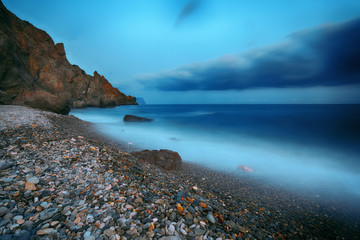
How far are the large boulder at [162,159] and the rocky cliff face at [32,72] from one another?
14392mm

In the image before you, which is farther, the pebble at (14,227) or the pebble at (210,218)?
the pebble at (210,218)

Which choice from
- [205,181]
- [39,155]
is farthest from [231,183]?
[39,155]

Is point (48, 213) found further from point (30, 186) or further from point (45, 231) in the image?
point (30, 186)

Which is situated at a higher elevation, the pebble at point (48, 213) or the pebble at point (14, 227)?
the pebble at point (14, 227)

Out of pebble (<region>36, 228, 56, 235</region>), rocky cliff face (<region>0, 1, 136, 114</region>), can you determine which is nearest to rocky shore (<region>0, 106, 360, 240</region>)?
pebble (<region>36, 228, 56, 235</region>)

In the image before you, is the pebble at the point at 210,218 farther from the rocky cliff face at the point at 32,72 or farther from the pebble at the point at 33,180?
the rocky cliff face at the point at 32,72

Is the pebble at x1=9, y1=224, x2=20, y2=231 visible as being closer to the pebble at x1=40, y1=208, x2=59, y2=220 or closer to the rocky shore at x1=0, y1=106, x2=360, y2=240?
the rocky shore at x1=0, y1=106, x2=360, y2=240

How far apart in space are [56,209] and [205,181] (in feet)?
15.8

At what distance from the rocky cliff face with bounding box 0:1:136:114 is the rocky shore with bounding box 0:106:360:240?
13.7 m

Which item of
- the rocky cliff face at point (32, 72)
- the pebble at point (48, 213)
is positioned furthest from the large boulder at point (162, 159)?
the rocky cliff face at point (32, 72)

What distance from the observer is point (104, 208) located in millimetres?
2586

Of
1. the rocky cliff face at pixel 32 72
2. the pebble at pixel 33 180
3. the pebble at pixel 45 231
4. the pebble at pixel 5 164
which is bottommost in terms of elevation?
the pebble at pixel 45 231

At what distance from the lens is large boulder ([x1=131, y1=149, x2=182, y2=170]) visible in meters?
6.67

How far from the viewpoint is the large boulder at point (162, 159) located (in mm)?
6666
